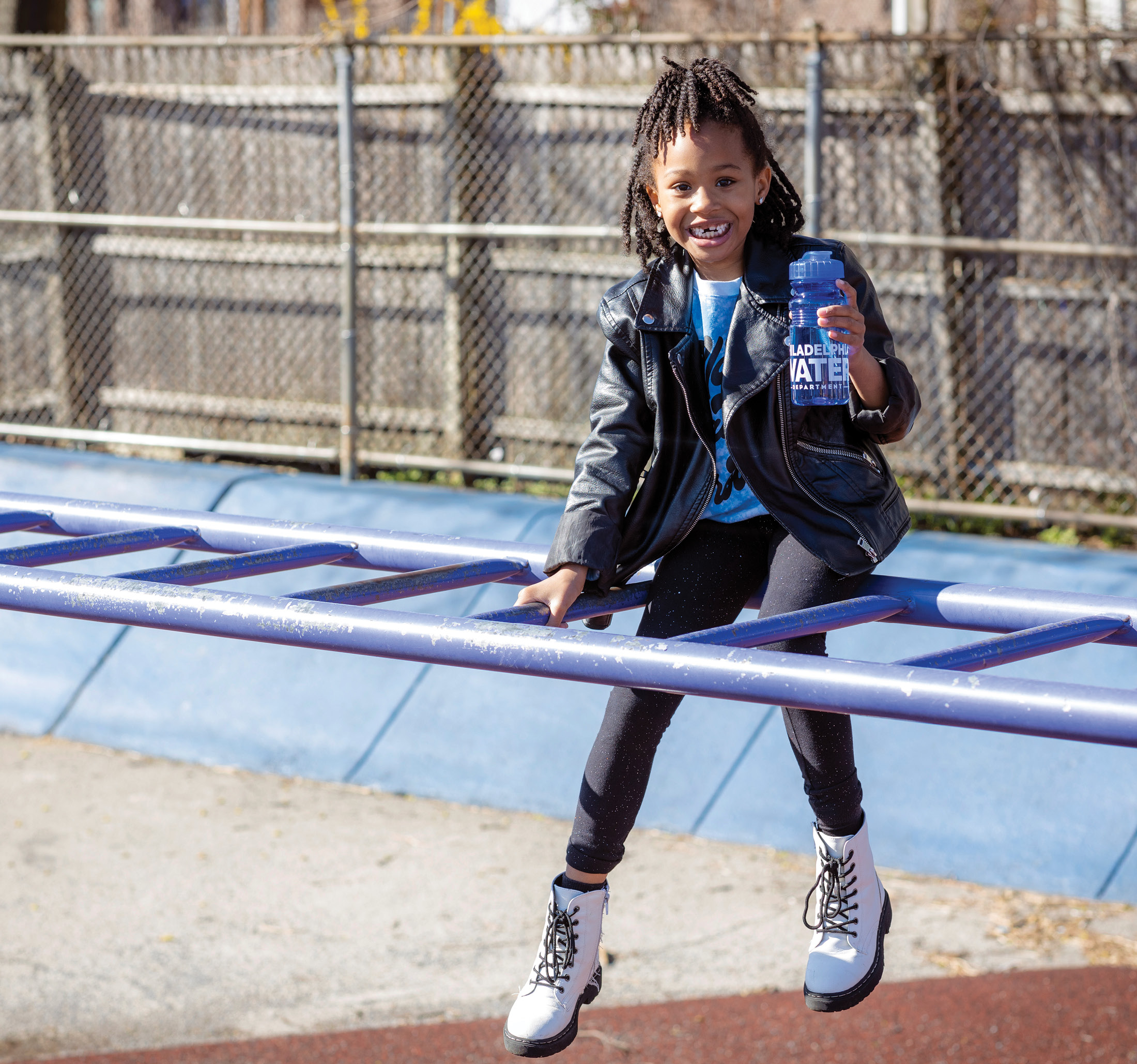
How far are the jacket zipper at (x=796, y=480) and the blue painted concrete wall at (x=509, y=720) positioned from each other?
7.33 feet

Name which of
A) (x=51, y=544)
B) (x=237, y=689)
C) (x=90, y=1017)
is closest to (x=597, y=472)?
(x=51, y=544)

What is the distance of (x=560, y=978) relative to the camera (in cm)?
213

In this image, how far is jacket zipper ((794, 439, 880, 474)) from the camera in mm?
2139

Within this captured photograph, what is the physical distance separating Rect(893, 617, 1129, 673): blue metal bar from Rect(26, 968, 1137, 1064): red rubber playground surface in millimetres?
1585

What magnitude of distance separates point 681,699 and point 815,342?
0.59m

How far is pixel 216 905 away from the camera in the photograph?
3.91 metres

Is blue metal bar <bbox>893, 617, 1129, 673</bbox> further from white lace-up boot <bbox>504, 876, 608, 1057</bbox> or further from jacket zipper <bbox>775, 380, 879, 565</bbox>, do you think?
white lace-up boot <bbox>504, 876, 608, 1057</bbox>

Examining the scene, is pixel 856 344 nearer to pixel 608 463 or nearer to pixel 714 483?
pixel 714 483

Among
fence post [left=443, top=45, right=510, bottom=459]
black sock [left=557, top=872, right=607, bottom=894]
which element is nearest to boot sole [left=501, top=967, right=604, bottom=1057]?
black sock [left=557, top=872, right=607, bottom=894]

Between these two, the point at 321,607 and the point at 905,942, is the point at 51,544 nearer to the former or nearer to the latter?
the point at 321,607

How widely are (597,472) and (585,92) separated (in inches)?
167

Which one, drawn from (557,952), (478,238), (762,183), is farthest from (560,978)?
(478,238)

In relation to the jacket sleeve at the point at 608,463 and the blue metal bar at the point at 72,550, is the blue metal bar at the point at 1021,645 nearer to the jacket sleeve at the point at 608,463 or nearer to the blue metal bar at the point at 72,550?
the jacket sleeve at the point at 608,463

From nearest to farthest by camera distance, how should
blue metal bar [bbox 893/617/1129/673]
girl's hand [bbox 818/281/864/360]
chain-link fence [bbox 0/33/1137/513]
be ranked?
blue metal bar [bbox 893/617/1129/673]
girl's hand [bbox 818/281/864/360]
chain-link fence [bbox 0/33/1137/513]
